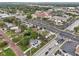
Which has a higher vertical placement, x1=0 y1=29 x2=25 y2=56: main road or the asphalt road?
the asphalt road

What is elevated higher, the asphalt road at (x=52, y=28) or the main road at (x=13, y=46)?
the asphalt road at (x=52, y=28)

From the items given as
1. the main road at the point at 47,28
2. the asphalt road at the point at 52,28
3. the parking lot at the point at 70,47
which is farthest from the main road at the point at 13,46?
the parking lot at the point at 70,47

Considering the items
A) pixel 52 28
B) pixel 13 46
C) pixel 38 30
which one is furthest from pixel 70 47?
pixel 13 46

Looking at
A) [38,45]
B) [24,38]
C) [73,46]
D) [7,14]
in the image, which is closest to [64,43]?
[73,46]

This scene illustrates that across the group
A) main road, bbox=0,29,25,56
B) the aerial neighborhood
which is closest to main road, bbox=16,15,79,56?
the aerial neighborhood

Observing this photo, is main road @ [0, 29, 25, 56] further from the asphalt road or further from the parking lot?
the parking lot

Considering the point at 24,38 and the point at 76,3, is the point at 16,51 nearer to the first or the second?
the point at 24,38

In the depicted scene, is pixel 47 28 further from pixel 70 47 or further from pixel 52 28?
pixel 70 47

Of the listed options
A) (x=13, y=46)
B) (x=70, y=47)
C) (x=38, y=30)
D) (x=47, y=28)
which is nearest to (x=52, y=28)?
(x=47, y=28)

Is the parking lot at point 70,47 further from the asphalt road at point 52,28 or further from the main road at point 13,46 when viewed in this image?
the main road at point 13,46

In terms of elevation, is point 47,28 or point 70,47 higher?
point 47,28

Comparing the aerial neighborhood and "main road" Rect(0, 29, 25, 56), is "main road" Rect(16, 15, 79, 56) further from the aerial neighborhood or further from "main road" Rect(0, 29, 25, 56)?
"main road" Rect(0, 29, 25, 56)
